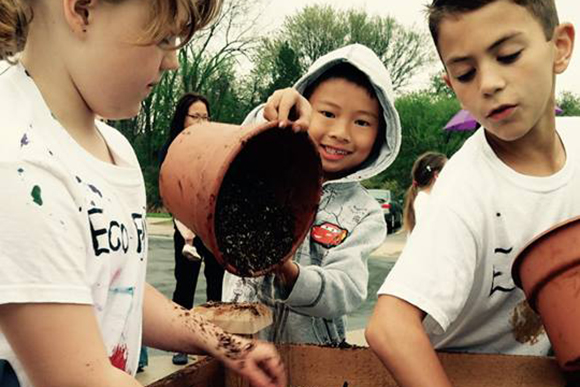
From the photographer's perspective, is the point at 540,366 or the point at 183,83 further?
the point at 183,83

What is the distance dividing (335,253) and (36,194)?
1.25 meters

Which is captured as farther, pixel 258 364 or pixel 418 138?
pixel 418 138

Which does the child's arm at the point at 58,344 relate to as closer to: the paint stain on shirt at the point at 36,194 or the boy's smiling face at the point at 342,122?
the paint stain on shirt at the point at 36,194

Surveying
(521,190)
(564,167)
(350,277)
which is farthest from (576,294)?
(350,277)

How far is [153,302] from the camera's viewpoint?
4.43 feet

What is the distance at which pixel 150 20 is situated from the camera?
3.29 ft

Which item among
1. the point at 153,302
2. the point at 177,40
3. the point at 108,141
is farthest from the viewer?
the point at 153,302

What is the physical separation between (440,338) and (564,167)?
0.44m

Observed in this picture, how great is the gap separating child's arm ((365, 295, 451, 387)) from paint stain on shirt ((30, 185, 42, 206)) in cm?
64

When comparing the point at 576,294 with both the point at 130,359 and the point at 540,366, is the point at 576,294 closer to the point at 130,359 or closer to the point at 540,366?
the point at 540,366

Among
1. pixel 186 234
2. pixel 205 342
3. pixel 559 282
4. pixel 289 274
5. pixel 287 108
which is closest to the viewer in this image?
pixel 559 282

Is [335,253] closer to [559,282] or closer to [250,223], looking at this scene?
[250,223]

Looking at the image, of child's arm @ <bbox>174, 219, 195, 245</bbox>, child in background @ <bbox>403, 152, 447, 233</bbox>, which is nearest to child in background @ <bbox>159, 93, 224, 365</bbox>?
child's arm @ <bbox>174, 219, 195, 245</bbox>

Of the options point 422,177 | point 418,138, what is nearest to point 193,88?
point 418,138
